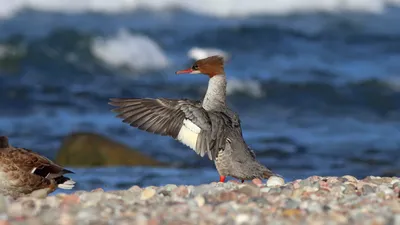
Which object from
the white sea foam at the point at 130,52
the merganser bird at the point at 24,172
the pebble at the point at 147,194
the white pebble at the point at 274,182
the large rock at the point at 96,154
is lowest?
the merganser bird at the point at 24,172

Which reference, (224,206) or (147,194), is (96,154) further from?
(224,206)

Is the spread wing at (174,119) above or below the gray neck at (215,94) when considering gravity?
below

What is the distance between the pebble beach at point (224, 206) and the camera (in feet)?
18.6

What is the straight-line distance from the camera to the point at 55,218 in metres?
5.66

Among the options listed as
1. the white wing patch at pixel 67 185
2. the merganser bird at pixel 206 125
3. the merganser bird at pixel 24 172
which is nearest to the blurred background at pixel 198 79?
the merganser bird at pixel 206 125

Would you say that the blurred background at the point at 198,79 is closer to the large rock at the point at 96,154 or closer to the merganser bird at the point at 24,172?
the large rock at the point at 96,154

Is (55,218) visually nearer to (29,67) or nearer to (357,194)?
(357,194)

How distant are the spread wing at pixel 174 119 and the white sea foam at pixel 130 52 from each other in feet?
44.7

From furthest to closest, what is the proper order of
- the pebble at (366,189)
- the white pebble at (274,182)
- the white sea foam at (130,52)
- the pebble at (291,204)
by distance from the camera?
1. the white sea foam at (130,52)
2. the white pebble at (274,182)
3. the pebble at (366,189)
4. the pebble at (291,204)

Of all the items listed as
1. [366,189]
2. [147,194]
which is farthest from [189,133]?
[366,189]

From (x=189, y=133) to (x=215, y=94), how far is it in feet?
1.47

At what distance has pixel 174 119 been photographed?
8.13m

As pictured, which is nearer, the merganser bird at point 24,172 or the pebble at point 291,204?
the pebble at point 291,204

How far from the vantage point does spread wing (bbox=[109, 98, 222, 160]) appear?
8.02m
